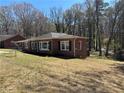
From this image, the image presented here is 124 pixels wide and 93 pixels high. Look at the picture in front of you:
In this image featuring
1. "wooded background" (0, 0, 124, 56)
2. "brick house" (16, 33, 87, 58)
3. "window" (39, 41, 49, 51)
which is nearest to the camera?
"brick house" (16, 33, 87, 58)

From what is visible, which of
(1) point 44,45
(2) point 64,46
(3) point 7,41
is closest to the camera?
(2) point 64,46

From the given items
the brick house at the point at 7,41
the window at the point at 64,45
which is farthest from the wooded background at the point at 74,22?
the window at the point at 64,45

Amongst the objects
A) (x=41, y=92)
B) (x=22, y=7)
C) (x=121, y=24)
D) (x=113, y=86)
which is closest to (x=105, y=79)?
(x=113, y=86)

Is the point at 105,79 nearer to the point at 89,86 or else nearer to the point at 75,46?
the point at 89,86

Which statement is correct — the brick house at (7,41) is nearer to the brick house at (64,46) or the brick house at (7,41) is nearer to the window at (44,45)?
the window at (44,45)

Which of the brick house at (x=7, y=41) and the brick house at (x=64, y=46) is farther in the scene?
the brick house at (x=7, y=41)

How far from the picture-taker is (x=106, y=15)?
5909 cm

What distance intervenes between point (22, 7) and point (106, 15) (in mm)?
26831

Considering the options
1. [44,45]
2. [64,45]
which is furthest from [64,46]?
[44,45]

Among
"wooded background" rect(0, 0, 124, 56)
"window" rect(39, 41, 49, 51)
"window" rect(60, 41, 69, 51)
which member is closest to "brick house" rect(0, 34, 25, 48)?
"wooded background" rect(0, 0, 124, 56)

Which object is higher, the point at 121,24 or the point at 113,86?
the point at 121,24

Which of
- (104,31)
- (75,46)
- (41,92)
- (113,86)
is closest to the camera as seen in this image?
(41,92)

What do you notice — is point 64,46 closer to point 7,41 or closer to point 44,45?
point 44,45

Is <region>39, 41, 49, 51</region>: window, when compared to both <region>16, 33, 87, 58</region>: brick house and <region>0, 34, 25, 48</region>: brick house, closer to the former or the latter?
<region>16, 33, 87, 58</region>: brick house
